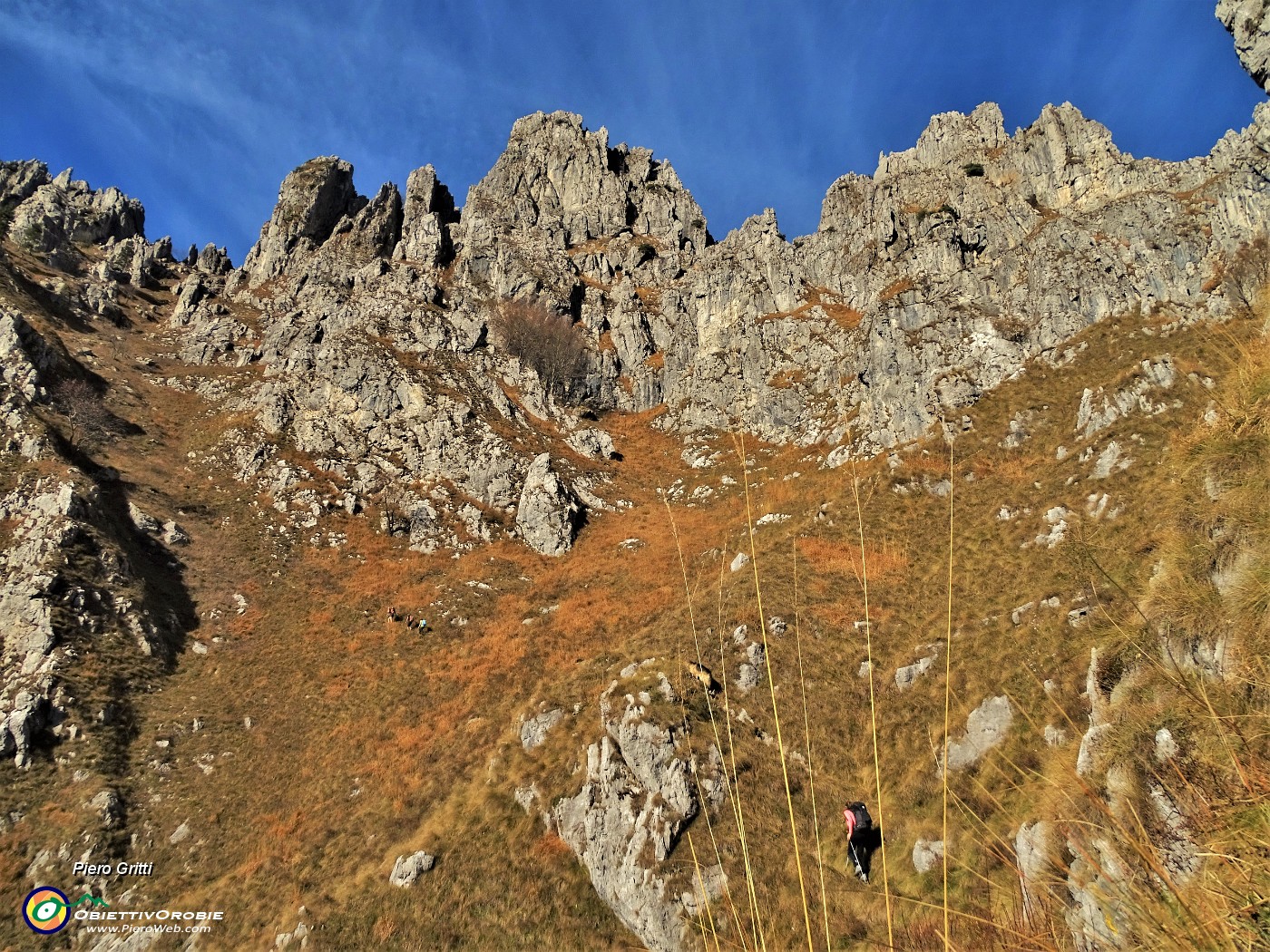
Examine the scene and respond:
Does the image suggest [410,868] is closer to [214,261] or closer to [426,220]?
[426,220]

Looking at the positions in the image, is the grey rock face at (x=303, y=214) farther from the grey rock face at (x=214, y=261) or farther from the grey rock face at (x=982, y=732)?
the grey rock face at (x=982, y=732)

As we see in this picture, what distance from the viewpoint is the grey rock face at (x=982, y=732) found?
13297 millimetres

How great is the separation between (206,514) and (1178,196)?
8392 cm

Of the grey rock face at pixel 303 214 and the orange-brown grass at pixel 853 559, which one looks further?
the grey rock face at pixel 303 214

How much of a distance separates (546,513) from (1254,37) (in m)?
40.2

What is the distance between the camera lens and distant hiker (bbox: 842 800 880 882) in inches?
480

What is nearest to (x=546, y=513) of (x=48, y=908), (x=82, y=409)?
(x=48, y=908)

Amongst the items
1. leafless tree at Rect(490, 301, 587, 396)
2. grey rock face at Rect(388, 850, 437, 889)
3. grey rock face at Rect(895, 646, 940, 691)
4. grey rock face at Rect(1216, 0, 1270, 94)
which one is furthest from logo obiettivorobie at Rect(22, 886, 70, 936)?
leafless tree at Rect(490, 301, 587, 396)

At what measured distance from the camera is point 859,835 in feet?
40.5

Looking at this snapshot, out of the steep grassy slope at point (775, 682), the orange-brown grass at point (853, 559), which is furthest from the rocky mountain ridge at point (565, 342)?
the orange-brown grass at point (853, 559)

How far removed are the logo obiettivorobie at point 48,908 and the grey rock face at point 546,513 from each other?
28.5m

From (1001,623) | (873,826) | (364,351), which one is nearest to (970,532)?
(1001,623)

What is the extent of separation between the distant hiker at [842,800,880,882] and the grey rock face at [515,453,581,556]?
31.5m

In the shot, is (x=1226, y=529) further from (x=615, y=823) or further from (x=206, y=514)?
(x=206, y=514)
